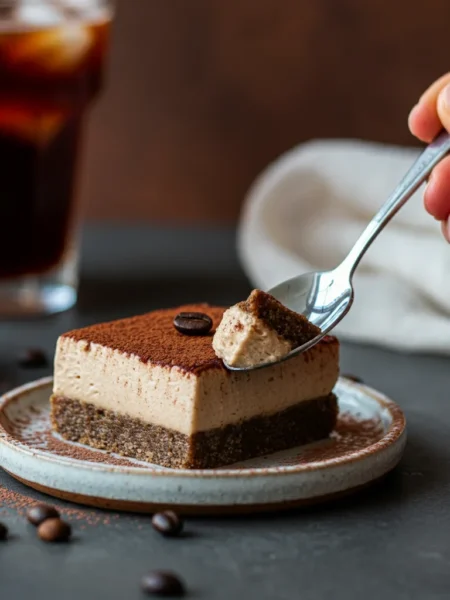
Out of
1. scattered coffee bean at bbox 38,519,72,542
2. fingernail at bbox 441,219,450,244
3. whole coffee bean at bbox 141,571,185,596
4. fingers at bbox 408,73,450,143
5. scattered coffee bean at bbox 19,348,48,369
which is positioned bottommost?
scattered coffee bean at bbox 19,348,48,369

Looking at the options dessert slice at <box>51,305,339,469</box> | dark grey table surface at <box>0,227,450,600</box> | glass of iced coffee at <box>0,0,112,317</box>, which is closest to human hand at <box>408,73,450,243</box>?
dessert slice at <box>51,305,339,469</box>

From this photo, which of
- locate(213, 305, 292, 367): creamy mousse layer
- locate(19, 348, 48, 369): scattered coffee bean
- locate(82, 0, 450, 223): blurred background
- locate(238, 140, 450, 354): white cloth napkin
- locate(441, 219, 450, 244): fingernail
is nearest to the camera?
locate(213, 305, 292, 367): creamy mousse layer

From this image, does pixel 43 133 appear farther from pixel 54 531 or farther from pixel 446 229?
pixel 54 531

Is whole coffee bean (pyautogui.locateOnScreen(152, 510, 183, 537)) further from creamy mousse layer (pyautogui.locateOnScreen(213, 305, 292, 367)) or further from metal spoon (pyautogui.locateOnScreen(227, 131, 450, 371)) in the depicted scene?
metal spoon (pyautogui.locateOnScreen(227, 131, 450, 371))

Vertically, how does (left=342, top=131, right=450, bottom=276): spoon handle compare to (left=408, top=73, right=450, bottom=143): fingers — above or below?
below

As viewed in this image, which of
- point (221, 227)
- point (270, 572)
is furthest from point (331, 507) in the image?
point (221, 227)

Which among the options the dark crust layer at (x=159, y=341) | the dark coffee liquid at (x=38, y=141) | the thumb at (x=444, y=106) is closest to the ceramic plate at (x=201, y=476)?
the dark crust layer at (x=159, y=341)

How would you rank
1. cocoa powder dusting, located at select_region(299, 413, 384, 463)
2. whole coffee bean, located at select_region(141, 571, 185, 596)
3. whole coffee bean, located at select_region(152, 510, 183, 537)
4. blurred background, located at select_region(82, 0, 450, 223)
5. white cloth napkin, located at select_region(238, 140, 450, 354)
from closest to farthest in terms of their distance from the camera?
whole coffee bean, located at select_region(141, 571, 185, 596), whole coffee bean, located at select_region(152, 510, 183, 537), cocoa powder dusting, located at select_region(299, 413, 384, 463), white cloth napkin, located at select_region(238, 140, 450, 354), blurred background, located at select_region(82, 0, 450, 223)
